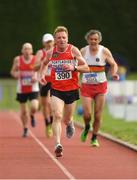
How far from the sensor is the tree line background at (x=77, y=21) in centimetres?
5650

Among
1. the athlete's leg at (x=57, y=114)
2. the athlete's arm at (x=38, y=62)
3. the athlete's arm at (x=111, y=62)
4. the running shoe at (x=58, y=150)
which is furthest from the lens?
the athlete's arm at (x=38, y=62)

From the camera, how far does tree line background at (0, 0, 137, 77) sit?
56500mm

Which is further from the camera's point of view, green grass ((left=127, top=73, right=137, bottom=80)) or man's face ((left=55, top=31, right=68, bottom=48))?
green grass ((left=127, top=73, right=137, bottom=80))

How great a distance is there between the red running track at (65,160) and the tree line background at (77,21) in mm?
38520

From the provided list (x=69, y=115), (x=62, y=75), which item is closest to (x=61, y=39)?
(x=62, y=75)

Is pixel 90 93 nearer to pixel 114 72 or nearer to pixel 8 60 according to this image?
pixel 114 72

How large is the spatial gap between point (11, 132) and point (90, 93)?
5547 mm

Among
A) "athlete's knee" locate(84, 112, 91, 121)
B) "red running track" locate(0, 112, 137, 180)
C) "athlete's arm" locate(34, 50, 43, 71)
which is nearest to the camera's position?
"red running track" locate(0, 112, 137, 180)

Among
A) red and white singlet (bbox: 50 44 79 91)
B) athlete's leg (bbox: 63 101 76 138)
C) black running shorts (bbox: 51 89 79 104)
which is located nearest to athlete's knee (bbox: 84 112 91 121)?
athlete's leg (bbox: 63 101 76 138)

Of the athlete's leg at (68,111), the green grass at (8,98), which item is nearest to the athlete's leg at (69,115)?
the athlete's leg at (68,111)

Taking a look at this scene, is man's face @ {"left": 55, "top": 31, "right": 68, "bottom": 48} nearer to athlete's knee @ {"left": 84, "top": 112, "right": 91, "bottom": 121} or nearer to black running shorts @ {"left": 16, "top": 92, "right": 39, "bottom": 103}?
athlete's knee @ {"left": 84, "top": 112, "right": 91, "bottom": 121}

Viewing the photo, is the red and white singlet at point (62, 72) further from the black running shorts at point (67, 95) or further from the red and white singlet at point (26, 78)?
the red and white singlet at point (26, 78)

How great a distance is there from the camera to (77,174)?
11.1m

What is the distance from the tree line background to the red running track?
38520 millimetres
